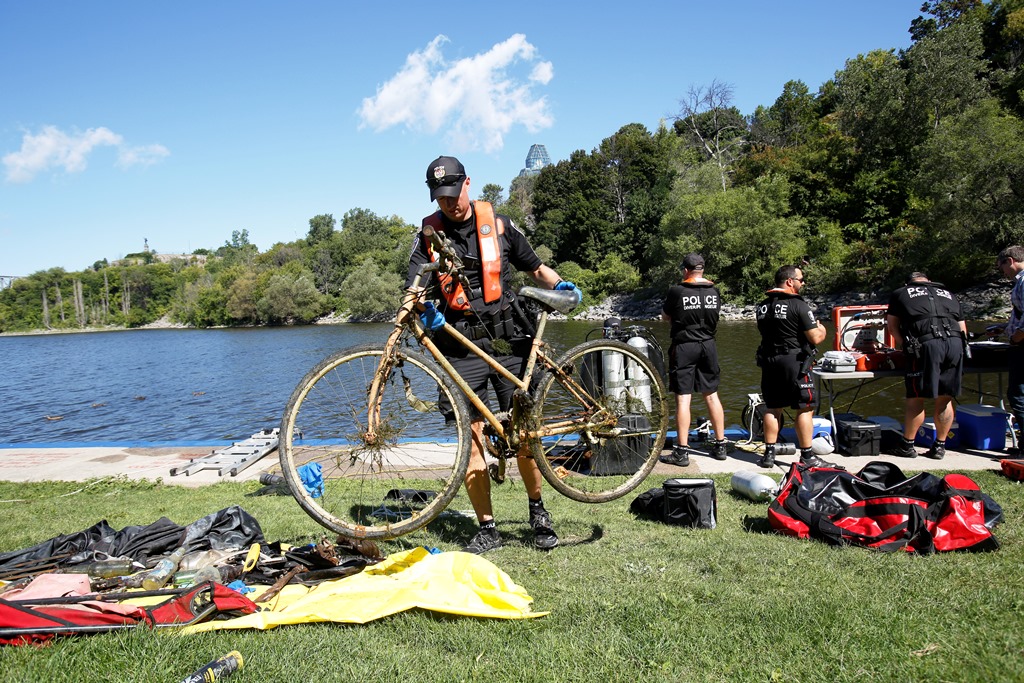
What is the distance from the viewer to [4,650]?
304cm

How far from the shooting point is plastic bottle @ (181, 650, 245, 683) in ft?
9.05

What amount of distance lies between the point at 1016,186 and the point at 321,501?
44.0 m

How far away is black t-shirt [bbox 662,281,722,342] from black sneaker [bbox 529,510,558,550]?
3826 mm

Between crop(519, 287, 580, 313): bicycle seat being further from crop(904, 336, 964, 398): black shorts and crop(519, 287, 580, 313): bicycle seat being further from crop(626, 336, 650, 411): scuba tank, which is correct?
crop(904, 336, 964, 398): black shorts

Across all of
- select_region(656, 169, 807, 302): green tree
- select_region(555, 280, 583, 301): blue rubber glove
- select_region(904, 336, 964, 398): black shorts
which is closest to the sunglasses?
select_region(555, 280, 583, 301): blue rubber glove

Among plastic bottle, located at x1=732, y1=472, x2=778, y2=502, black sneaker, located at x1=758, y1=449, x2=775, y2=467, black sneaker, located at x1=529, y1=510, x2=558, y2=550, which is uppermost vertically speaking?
black sneaker, located at x1=529, y1=510, x2=558, y2=550

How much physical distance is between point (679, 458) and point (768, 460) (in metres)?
1.02

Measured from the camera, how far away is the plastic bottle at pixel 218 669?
2.76 m

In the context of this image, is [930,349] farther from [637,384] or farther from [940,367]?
[637,384]

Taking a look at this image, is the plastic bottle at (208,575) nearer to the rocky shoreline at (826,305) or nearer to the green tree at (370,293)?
the rocky shoreline at (826,305)

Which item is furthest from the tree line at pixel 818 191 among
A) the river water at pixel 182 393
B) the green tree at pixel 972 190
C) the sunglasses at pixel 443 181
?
the sunglasses at pixel 443 181

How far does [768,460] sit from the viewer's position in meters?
7.57

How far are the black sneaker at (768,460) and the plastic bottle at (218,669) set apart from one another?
6231mm

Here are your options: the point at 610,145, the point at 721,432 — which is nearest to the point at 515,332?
the point at 721,432
